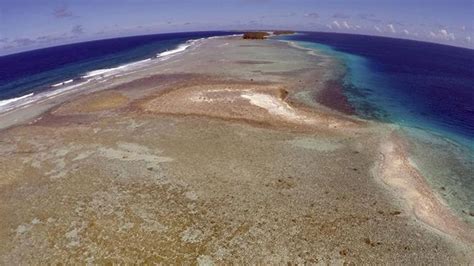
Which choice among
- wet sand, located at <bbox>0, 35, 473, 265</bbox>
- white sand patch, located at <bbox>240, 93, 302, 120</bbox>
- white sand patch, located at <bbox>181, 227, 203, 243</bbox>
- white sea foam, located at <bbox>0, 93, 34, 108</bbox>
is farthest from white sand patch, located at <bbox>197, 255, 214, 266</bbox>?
white sea foam, located at <bbox>0, 93, 34, 108</bbox>

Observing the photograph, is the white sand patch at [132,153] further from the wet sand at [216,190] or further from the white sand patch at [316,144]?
the white sand patch at [316,144]

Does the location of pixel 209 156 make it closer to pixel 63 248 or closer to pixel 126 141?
pixel 126 141

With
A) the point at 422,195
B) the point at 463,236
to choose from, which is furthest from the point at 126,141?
the point at 463,236

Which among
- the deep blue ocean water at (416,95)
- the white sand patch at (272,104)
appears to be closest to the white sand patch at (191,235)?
the white sand patch at (272,104)

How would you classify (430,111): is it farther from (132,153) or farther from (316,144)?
(132,153)

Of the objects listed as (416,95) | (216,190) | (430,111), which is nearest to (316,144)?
(216,190)

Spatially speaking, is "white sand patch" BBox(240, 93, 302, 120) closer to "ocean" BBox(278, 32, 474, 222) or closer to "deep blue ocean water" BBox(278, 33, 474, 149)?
"ocean" BBox(278, 32, 474, 222)
